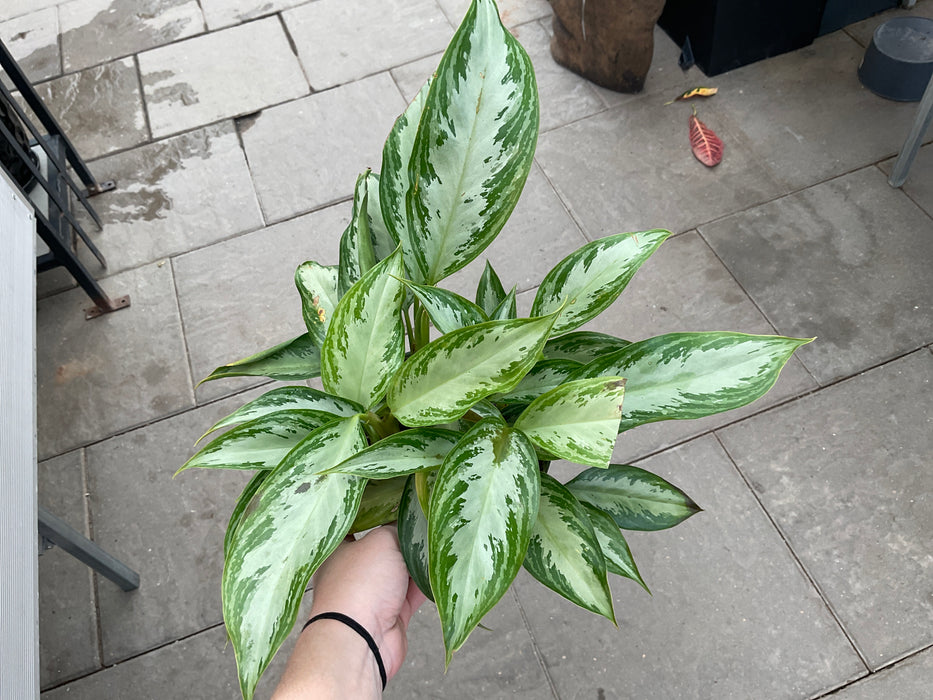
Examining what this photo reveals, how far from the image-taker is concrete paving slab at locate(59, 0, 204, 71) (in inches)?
102

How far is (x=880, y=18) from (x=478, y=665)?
227cm

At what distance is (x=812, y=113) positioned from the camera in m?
2.13

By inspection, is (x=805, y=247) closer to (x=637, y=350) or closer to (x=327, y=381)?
(x=637, y=350)

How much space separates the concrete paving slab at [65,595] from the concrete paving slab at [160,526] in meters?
0.03

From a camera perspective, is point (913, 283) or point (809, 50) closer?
point (913, 283)

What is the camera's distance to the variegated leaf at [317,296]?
2.86 ft

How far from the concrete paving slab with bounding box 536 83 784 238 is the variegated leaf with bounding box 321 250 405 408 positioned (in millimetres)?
1307

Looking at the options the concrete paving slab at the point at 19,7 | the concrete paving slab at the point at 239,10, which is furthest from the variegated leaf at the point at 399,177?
the concrete paving slab at the point at 19,7

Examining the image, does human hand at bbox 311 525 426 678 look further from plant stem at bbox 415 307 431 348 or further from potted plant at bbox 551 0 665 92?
potted plant at bbox 551 0 665 92

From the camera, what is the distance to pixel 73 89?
8.13 feet

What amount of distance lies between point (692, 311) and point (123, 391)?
1.42 m

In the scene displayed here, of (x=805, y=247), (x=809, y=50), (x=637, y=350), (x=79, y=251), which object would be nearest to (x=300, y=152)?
(x=79, y=251)

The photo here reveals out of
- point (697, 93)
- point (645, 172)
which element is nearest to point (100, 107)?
point (645, 172)

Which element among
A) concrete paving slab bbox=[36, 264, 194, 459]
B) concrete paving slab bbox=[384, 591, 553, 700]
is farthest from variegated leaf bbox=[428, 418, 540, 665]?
concrete paving slab bbox=[36, 264, 194, 459]
